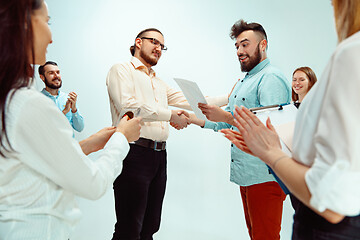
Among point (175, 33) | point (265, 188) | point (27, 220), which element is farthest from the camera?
point (175, 33)

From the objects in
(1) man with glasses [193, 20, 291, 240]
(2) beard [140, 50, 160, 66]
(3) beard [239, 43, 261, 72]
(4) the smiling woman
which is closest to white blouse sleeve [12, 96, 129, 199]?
(1) man with glasses [193, 20, 291, 240]

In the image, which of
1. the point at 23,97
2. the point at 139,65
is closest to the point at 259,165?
the point at 139,65

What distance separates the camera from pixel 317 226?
0.62m

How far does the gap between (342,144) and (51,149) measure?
2.00 ft

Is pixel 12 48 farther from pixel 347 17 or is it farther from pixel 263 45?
pixel 263 45

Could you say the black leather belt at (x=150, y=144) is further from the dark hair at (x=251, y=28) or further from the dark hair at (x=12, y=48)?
the dark hair at (x=12, y=48)

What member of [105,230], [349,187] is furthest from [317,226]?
[105,230]

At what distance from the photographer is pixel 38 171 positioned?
720 mm

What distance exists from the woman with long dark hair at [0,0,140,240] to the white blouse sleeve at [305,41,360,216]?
531 millimetres

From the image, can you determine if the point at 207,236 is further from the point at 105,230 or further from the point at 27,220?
the point at 27,220

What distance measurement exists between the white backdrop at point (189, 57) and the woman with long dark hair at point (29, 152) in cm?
231

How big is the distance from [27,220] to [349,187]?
70 cm

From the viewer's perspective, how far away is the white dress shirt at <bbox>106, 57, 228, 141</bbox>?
2057mm

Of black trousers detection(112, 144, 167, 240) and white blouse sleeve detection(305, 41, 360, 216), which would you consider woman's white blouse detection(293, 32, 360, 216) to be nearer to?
white blouse sleeve detection(305, 41, 360, 216)
